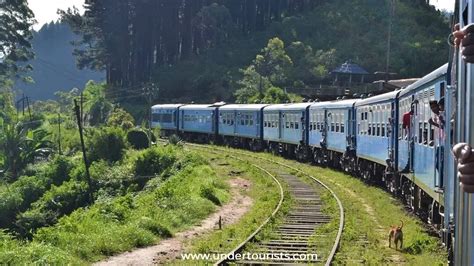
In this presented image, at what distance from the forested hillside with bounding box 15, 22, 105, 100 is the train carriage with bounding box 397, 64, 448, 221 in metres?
135

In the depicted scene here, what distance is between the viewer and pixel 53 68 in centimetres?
15025

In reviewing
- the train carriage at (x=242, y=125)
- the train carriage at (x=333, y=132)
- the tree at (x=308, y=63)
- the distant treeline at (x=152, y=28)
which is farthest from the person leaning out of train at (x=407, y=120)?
the distant treeline at (x=152, y=28)

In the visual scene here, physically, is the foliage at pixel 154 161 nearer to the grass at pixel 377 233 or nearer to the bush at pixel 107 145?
the bush at pixel 107 145

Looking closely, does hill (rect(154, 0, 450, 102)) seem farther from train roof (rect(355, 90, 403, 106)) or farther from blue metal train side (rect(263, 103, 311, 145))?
train roof (rect(355, 90, 403, 106))

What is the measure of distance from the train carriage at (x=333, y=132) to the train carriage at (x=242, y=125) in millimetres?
7786

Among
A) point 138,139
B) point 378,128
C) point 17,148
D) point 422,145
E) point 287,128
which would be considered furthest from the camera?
point 138,139

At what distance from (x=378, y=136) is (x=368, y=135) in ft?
5.49

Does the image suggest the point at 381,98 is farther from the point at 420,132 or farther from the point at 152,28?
the point at 152,28

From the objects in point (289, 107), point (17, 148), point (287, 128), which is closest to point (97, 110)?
point (17, 148)

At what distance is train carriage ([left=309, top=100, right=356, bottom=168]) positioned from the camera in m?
22.8

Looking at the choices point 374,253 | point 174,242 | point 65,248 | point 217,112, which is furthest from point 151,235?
point 217,112

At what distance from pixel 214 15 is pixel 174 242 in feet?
205

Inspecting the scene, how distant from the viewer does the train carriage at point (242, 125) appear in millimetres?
36469

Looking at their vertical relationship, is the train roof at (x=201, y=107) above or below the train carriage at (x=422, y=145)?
above
